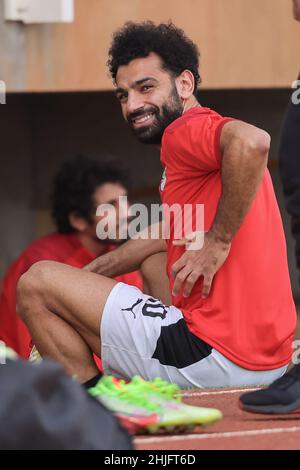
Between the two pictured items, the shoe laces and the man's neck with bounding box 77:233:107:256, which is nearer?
the shoe laces

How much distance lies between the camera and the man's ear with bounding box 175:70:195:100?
209 inches

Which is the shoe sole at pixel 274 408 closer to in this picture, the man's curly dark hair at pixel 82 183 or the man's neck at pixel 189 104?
the man's neck at pixel 189 104

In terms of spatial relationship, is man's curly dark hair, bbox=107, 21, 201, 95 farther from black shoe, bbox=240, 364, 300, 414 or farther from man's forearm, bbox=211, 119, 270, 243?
black shoe, bbox=240, 364, 300, 414

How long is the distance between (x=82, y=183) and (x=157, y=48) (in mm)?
3319

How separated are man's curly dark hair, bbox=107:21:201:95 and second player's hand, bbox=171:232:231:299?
3.48 feet

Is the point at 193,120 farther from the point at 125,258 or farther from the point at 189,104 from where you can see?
the point at 125,258

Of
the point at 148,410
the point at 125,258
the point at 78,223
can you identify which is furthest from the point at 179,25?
the point at 148,410

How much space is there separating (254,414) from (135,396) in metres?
0.60

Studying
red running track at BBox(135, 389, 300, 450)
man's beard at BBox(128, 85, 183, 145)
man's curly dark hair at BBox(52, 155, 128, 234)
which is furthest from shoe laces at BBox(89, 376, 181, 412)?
man's curly dark hair at BBox(52, 155, 128, 234)

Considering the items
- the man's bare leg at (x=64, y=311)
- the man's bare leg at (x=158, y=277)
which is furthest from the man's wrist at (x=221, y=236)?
the man's bare leg at (x=158, y=277)

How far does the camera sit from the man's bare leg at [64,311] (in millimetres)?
4719

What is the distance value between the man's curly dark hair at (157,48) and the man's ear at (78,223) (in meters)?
2.82

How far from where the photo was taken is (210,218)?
15.4 ft
